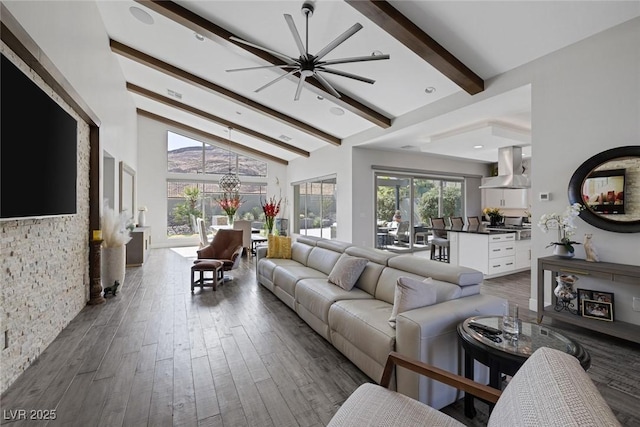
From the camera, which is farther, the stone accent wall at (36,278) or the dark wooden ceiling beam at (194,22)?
the dark wooden ceiling beam at (194,22)

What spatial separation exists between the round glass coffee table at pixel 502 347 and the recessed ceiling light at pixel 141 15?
5.40m

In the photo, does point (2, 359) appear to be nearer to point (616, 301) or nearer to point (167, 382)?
point (167, 382)

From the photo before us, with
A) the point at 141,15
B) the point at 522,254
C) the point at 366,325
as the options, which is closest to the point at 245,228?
the point at 141,15

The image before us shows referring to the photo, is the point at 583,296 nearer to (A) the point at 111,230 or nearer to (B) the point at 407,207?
(B) the point at 407,207

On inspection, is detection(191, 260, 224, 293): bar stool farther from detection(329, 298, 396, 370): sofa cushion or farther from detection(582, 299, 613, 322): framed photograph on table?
detection(582, 299, 613, 322): framed photograph on table

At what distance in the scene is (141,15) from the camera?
424 centimetres

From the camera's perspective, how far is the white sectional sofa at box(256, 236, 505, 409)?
1903 mm

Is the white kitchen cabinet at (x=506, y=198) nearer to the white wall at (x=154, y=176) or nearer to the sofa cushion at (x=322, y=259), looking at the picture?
the sofa cushion at (x=322, y=259)

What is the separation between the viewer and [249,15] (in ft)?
12.4

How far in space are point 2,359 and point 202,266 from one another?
101 inches

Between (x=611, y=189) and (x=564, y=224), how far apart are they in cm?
52

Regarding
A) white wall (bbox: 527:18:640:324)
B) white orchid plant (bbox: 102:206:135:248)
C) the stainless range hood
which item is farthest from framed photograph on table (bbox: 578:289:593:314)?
white orchid plant (bbox: 102:206:135:248)

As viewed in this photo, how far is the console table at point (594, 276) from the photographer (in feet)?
8.99

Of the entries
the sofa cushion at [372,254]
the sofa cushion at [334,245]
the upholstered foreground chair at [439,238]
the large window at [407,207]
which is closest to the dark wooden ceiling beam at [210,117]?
the large window at [407,207]
